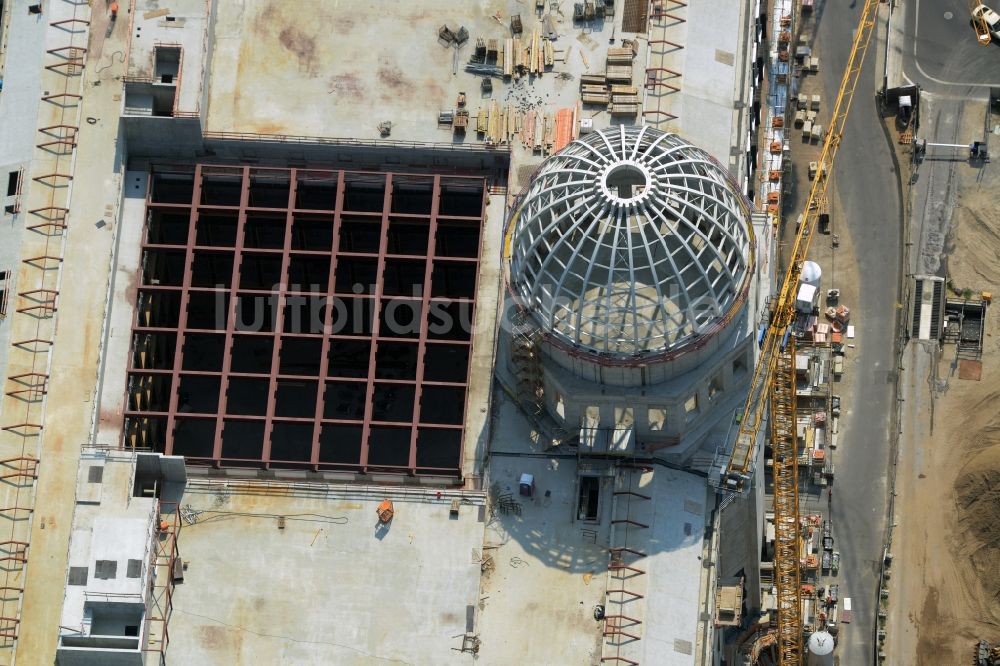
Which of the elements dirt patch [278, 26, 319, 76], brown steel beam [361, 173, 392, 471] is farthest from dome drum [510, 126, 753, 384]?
dirt patch [278, 26, 319, 76]

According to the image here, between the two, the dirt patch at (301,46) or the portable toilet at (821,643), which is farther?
the dirt patch at (301,46)

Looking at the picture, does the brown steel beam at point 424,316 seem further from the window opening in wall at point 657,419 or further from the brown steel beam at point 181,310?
the window opening in wall at point 657,419

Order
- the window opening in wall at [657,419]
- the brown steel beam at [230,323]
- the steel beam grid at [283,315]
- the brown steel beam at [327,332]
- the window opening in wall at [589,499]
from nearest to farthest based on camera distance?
the window opening in wall at [657,419]
the window opening in wall at [589,499]
the brown steel beam at [327,332]
the steel beam grid at [283,315]
the brown steel beam at [230,323]

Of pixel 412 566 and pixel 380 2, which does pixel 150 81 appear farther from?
pixel 412 566

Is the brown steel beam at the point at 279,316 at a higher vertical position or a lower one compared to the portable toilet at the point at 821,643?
higher

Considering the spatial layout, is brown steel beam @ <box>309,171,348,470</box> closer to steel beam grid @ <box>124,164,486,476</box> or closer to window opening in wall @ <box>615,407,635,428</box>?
steel beam grid @ <box>124,164,486,476</box>

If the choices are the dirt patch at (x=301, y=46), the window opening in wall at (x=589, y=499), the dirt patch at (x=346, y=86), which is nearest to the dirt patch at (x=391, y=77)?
the dirt patch at (x=346, y=86)

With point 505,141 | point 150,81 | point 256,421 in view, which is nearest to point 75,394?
point 256,421

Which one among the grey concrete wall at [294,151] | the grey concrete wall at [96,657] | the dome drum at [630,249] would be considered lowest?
the grey concrete wall at [96,657]
